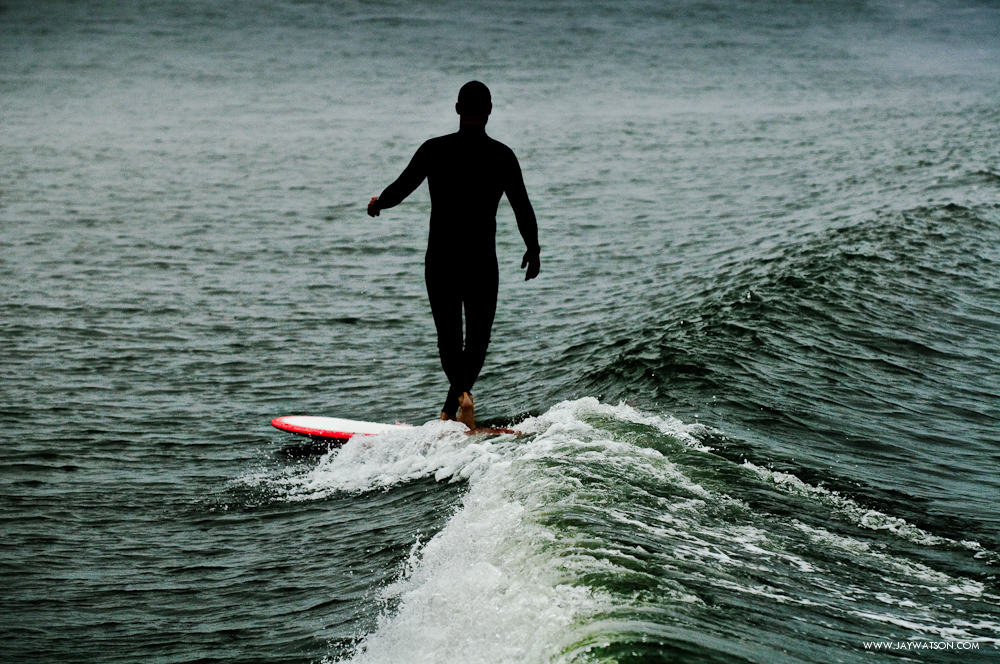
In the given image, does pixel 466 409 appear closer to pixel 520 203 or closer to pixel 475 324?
pixel 475 324

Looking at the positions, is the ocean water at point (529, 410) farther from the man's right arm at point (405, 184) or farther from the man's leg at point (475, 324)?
the man's right arm at point (405, 184)

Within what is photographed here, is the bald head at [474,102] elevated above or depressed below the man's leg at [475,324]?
above

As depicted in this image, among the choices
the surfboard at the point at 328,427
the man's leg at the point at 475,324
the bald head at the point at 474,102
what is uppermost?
the bald head at the point at 474,102

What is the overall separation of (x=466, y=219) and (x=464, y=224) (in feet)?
0.14

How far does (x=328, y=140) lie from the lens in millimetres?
39562

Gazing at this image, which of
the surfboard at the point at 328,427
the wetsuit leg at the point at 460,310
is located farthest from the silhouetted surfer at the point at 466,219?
the surfboard at the point at 328,427

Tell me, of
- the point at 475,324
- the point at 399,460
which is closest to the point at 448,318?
the point at 475,324

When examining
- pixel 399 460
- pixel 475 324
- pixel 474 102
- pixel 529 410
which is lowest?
pixel 529 410

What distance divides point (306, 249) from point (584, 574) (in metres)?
Answer: 18.0

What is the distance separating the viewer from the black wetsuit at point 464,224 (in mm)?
9055

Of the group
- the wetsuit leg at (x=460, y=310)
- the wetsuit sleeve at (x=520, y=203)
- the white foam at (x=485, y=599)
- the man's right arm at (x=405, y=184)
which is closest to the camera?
the white foam at (x=485, y=599)

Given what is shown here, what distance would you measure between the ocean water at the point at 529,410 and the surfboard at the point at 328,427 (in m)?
0.23

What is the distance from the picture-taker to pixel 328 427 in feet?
37.8

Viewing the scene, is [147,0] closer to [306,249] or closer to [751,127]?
[751,127]
